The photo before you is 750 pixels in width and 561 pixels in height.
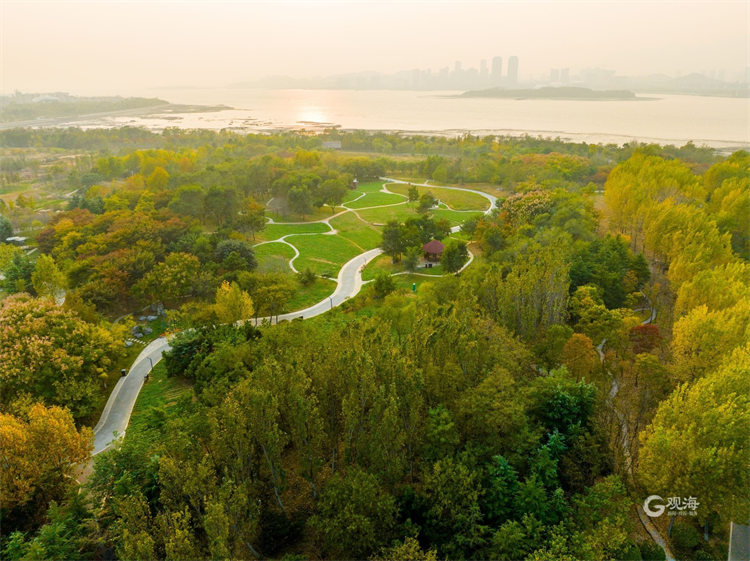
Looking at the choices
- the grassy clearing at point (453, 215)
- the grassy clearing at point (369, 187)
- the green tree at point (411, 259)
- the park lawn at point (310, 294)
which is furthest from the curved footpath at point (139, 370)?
the grassy clearing at point (369, 187)

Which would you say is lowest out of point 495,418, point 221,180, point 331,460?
point 331,460

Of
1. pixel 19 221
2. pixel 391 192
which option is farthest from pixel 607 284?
pixel 19 221

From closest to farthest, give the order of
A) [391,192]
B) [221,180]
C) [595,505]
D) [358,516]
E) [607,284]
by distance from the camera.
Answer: [358,516], [595,505], [607,284], [221,180], [391,192]

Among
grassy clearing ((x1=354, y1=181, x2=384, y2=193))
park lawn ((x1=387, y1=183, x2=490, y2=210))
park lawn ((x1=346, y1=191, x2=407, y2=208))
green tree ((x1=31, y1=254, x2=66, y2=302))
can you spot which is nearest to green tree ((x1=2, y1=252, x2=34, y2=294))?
green tree ((x1=31, y1=254, x2=66, y2=302))

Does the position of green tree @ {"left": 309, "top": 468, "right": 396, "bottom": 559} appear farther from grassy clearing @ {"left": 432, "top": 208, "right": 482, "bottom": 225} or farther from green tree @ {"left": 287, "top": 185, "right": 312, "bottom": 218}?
green tree @ {"left": 287, "top": 185, "right": 312, "bottom": 218}

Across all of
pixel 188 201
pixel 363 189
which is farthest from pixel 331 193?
pixel 188 201

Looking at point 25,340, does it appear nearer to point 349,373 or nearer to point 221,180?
point 349,373

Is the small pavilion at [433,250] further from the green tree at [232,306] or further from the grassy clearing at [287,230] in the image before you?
the green tree at [232,306]
